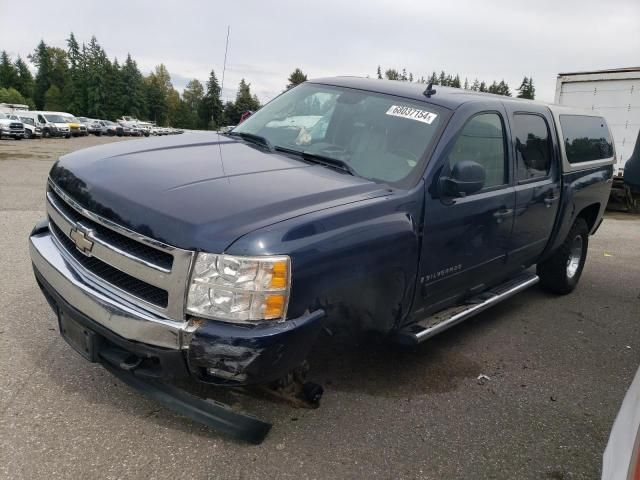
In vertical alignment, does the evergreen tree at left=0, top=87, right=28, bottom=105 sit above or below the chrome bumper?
below

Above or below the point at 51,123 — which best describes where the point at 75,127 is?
below

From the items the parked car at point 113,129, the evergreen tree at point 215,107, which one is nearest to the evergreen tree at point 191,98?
the parked car at point 113,129

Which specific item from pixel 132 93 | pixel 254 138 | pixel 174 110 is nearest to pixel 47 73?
pixel 132 93

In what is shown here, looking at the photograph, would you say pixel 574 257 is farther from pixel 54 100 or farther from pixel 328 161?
pixel 54 100

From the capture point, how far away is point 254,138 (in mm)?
3777

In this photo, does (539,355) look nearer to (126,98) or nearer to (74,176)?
(74,176)

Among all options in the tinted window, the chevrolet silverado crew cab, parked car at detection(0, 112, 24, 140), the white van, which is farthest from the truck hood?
the white van

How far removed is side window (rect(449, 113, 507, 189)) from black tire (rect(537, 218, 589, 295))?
1911 millimetres

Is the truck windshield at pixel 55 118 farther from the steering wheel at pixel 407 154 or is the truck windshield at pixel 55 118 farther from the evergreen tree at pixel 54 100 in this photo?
the evergreen tree at pixel 54 100

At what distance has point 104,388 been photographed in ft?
9.80

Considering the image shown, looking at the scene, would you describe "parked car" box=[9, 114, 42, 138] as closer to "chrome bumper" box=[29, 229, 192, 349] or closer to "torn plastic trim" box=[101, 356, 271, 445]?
"chrome bumper" box=[29, 229, 192, 349]

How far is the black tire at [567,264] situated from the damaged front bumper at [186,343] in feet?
12.6

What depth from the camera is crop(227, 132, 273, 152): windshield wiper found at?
3.62 metres

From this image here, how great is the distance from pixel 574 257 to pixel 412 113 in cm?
327
